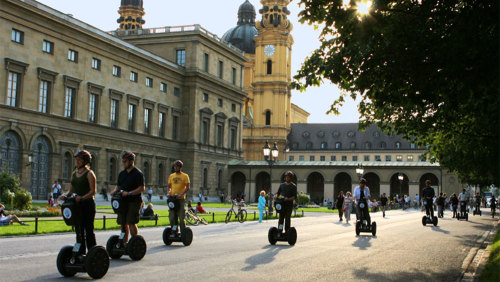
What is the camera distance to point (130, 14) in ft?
409

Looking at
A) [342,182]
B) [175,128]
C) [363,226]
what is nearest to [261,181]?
[342,182]

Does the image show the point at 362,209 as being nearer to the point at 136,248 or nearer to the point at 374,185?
the point at 136,248

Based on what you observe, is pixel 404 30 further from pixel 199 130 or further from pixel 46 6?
pixel 199 130

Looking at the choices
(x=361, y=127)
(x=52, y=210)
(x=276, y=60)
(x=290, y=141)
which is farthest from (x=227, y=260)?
(x=290, y=141)

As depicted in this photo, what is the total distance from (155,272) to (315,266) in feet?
10.4

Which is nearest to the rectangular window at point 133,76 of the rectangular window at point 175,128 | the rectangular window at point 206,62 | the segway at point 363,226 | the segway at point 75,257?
the rectangular window at point 175,128

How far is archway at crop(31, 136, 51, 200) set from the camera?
48.7 metres

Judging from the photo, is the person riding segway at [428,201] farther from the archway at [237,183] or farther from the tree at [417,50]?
the archway at [237,183]

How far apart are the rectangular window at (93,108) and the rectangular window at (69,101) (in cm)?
259

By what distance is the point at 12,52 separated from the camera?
4650cm

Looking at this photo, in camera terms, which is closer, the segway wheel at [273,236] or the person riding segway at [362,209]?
the segway wheel at [273,236]

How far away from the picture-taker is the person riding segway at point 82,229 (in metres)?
9.62

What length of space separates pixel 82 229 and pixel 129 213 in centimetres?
204

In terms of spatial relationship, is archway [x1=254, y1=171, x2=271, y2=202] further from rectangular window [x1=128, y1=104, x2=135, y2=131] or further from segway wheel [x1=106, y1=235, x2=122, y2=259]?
segway wheel [x1=106, y1=235, x2=122, y2=259]
